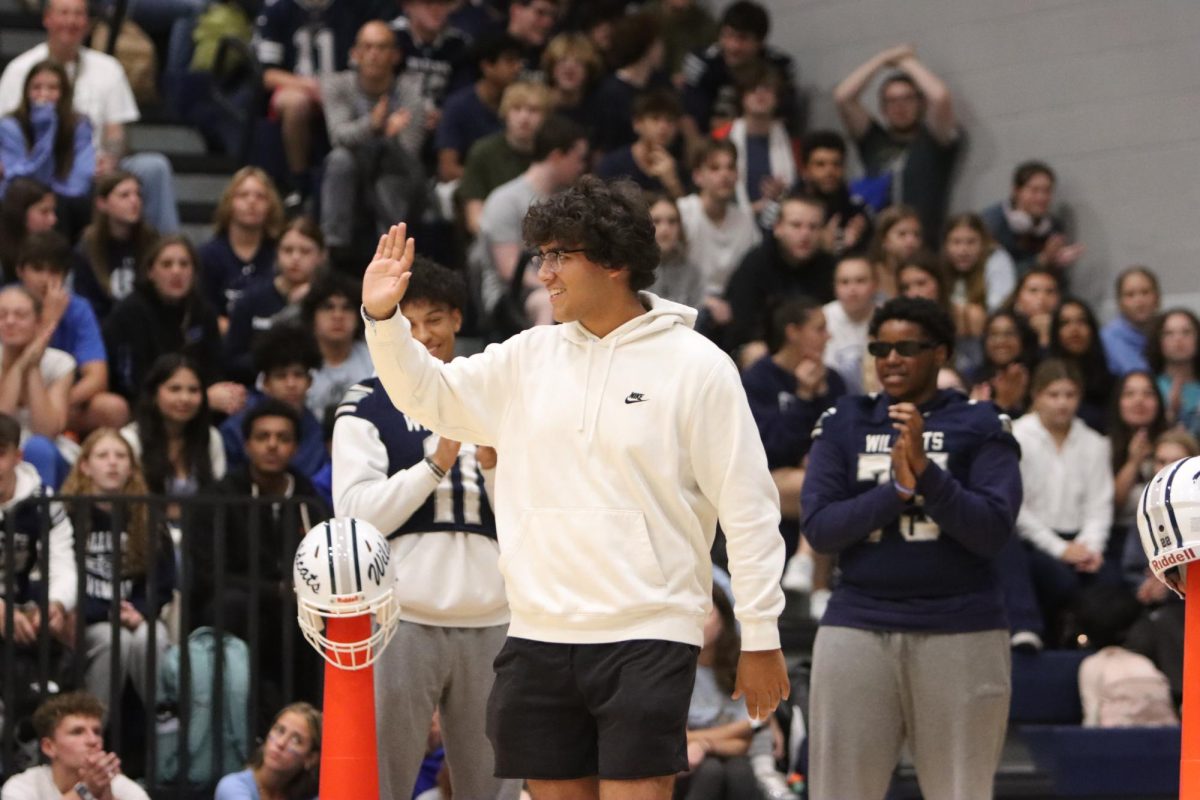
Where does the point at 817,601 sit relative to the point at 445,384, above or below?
below

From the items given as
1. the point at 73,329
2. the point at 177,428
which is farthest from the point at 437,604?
the point at 73,329

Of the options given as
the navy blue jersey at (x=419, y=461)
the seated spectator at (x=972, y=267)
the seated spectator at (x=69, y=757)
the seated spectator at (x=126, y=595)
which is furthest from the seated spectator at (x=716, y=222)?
the navy blue jersey at (x=419, y=461)

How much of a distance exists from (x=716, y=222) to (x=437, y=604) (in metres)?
5.70

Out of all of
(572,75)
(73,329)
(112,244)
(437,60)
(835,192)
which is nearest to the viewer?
(73,329)

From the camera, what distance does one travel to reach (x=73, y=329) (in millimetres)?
8719

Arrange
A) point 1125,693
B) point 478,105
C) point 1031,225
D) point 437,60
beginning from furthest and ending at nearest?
point 437,60 → point 478,105 → point 1031,225 → point 1125,693

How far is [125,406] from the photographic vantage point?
8.55 m

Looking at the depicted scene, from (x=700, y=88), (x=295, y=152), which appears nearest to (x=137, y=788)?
(x=295, y=152)

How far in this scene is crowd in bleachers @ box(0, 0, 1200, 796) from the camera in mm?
8203

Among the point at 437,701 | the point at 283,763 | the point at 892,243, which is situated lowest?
the point at 283,763

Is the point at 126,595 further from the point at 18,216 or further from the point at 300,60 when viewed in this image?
the point at 300,60

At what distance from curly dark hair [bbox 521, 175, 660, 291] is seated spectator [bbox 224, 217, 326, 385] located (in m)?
4.99

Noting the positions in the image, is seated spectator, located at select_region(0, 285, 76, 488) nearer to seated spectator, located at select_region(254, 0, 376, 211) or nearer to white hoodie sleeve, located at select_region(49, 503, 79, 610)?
white hoodie sleeve, located at select_region(49, 503, 79, 610)

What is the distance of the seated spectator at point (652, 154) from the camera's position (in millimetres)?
11016
